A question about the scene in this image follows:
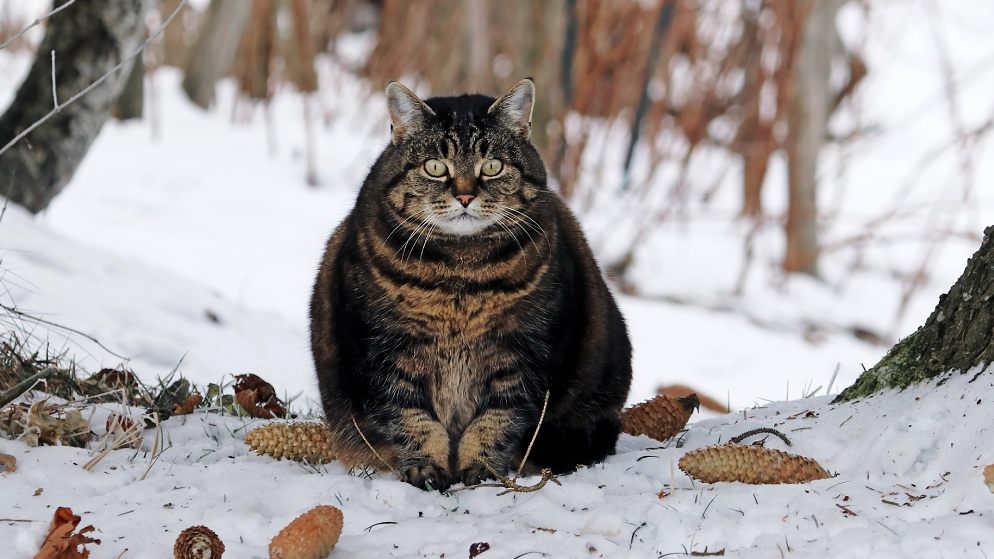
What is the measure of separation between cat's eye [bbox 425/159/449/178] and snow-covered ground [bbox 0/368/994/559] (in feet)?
2.48

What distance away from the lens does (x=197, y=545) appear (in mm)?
1859

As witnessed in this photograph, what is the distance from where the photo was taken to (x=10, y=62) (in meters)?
9.28

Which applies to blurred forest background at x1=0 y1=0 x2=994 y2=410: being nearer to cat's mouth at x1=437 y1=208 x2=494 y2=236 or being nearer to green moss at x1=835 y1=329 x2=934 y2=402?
green moss at x1=835 y1=329 x2=934 y2=402

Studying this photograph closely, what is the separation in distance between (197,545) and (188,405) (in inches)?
42.9

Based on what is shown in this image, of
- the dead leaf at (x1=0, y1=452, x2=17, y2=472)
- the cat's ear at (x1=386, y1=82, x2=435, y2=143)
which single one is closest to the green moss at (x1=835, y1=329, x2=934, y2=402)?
the cat's ear at (x1=386, y1=82, x2=435, y2=143)

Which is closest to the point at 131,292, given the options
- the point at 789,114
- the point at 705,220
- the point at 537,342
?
the point at 537,342

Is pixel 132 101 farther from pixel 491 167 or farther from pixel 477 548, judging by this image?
pixel 477 548

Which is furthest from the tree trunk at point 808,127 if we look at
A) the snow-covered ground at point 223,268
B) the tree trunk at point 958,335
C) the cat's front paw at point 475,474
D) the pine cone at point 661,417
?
the cat's front paw at point 475,474

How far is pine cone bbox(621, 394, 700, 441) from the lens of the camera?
113 inches

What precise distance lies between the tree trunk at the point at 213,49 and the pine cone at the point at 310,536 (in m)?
7.39

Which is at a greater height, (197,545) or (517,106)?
(517,106)

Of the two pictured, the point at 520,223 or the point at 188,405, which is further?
the point at 188,405

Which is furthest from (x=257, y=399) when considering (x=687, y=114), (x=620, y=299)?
(x=687, y=114)

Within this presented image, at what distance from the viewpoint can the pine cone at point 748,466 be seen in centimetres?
216
